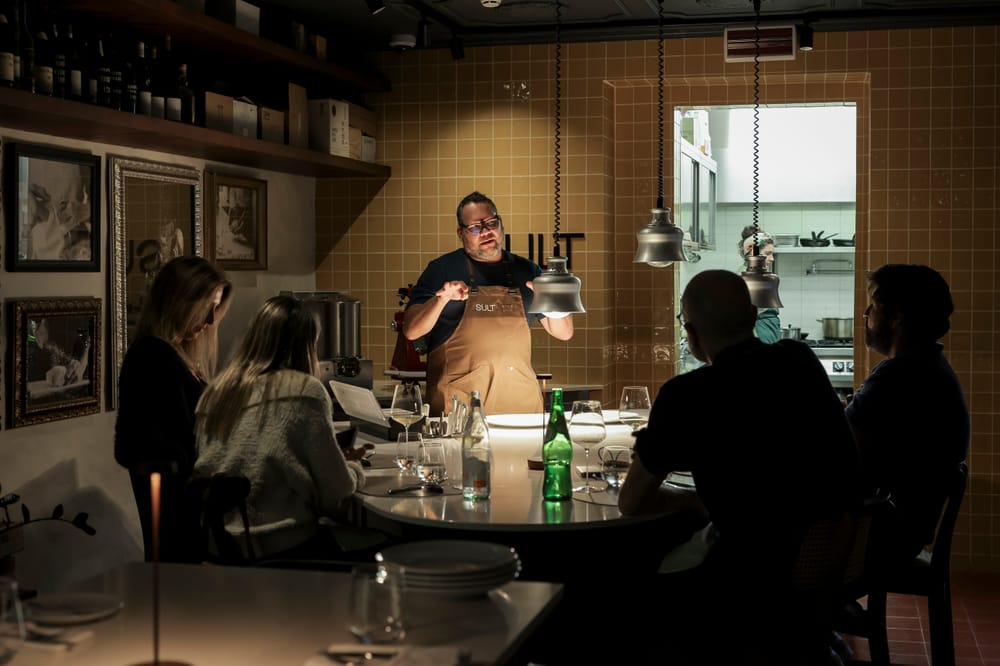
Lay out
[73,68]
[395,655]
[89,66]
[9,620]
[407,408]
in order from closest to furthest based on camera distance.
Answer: [9,620] → [395,655] → [407,408] → [73,68] → [89,66]

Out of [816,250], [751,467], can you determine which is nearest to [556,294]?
[751,467]

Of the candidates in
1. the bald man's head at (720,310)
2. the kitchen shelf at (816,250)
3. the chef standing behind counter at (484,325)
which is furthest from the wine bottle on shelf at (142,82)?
the kitchen shelf at (816,250)

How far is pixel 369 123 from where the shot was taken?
6.72 m

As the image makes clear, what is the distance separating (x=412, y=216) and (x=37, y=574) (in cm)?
324

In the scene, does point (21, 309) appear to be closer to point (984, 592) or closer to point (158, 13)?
point (158, 13)

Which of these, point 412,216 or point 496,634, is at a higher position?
point 412,216

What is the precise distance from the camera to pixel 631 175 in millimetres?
6930

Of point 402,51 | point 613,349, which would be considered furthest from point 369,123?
point 613,349

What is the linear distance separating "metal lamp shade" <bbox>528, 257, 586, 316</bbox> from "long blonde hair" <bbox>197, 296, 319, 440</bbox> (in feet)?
3.58

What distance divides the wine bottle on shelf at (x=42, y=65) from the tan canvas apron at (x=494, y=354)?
1.93 metres

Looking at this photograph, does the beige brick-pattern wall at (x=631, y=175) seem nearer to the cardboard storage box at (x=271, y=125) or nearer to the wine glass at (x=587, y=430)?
the cardboard storage box at (x=271, y=125)

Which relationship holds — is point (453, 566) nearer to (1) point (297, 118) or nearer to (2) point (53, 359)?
(2) point (53, 359)

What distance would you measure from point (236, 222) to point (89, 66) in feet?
5.02

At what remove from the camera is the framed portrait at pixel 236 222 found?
5684 mm
